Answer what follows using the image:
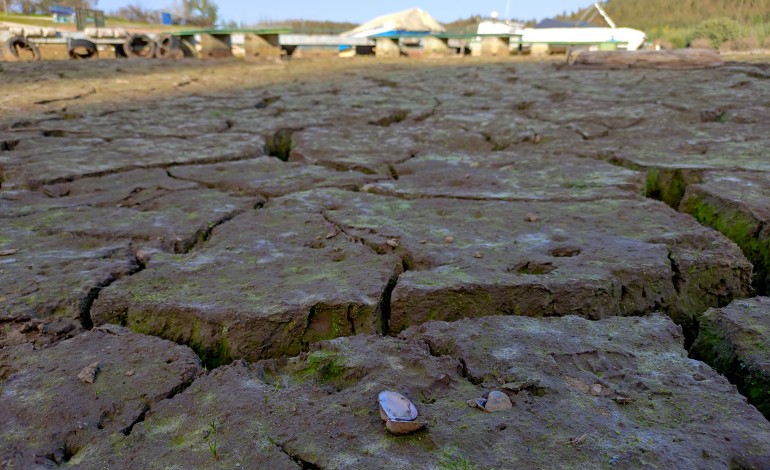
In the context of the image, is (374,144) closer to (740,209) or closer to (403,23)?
(740,209)

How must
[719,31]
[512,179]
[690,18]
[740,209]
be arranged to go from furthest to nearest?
[690,18] < [719,31] < [512,179] < [740,209]

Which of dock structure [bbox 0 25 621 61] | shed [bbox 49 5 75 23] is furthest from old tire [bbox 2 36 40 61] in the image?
shed [bbox 49 5 75 23]

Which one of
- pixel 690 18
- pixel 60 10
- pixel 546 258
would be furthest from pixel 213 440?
pixel 60 10

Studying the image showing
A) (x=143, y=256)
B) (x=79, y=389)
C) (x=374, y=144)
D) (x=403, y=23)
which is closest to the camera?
(x=79, y=389)

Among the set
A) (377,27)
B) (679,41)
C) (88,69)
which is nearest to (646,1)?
(377,27)

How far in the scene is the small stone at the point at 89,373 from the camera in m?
0.95

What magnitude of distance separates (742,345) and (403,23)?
22.7 metres

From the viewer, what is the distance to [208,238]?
1553mm

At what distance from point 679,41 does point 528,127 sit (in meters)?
11.5

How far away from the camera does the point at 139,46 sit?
9.11m

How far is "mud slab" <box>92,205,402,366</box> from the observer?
3.60 ft

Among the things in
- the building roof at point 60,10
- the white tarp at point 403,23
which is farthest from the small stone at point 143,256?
the building roof at point 60,10

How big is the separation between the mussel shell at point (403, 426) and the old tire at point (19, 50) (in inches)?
339

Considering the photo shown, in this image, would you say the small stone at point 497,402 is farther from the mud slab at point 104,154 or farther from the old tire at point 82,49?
the old tire at point 82,49
